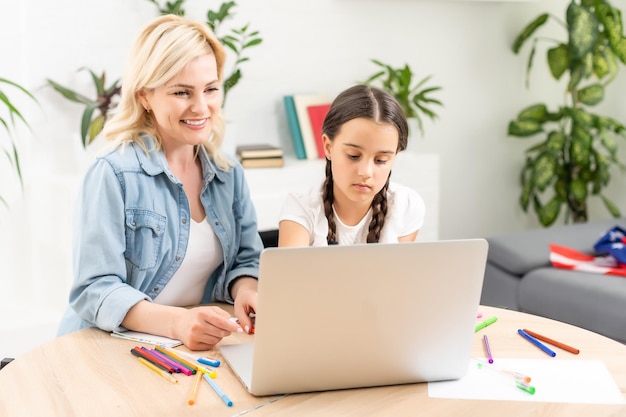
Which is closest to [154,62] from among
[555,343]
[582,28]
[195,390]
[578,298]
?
[195,390]

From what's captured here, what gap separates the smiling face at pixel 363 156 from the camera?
1.63 meters

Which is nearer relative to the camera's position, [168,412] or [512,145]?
[168,412]

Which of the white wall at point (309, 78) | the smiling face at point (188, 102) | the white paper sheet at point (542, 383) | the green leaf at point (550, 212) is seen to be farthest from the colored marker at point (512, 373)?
the green leaf at point (550, 212)

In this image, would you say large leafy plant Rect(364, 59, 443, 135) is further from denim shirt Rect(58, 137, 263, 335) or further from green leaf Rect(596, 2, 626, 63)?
denim shirt Rect(58, 137, 263, 335)

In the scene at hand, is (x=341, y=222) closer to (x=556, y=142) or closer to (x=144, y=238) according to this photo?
(x=144, y=238)

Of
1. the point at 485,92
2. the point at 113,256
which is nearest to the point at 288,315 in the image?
the point at 113,256

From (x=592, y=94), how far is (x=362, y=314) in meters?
3.34

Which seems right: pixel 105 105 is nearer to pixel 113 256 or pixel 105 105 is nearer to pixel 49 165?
pixel 49 165

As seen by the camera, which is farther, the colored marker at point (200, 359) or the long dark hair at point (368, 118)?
the long dark hair at point (368, 118)

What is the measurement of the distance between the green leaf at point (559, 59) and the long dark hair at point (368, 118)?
2687 millimetres

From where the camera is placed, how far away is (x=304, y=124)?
3.69 m

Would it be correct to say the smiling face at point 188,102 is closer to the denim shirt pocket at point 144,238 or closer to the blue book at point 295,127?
the denim shirt pocket at point 144,238

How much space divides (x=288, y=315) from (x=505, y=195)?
3.69 meters

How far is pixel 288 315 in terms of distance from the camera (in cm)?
120
